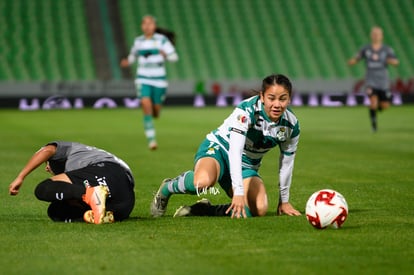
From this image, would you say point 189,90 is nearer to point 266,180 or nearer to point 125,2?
point 125,2

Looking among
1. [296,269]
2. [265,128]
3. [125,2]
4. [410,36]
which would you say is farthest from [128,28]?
[296,269]

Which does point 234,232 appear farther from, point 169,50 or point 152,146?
point 169,50

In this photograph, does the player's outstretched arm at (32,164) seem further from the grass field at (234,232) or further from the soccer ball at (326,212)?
the soccer ball at (326,212)

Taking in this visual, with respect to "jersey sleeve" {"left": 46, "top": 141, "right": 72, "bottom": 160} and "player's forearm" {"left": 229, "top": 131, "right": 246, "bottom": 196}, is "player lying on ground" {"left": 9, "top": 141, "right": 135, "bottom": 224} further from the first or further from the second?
"player's forearm" {"left": 229, "top": 131, "right": 246, "bottom": 196}

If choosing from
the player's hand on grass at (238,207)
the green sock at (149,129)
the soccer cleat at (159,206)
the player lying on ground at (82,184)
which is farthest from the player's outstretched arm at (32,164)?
the green sock at (149,129)

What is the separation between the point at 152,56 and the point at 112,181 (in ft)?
35.9

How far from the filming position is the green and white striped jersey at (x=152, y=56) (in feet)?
61.8

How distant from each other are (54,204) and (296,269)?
298cm

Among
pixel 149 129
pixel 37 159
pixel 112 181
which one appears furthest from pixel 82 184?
pixel 149 129

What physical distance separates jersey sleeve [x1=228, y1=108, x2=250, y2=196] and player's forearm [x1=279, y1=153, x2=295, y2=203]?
0.53 meters

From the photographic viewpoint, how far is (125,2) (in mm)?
38000

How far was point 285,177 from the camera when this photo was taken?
868cm

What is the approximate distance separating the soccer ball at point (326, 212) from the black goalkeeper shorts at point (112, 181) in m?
1.66

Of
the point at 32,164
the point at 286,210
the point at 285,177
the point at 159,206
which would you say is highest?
the point at 32,164
